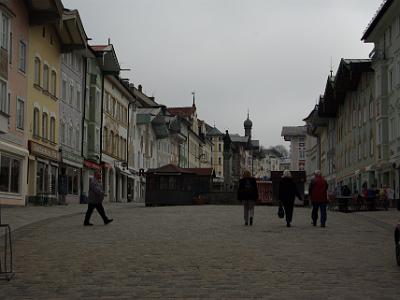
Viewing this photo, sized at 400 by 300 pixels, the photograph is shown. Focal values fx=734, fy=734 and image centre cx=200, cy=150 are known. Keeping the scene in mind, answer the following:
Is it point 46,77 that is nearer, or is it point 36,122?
point 36,122

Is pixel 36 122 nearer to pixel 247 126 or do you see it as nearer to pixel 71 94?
pixel 71 94

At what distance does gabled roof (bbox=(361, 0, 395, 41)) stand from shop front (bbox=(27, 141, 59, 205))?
21.2m

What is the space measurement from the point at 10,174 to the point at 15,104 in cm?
359

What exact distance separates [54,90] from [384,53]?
2077 cm

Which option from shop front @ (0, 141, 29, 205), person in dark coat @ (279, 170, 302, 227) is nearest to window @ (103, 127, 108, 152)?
shop front @ (0, 141, 29, 205)

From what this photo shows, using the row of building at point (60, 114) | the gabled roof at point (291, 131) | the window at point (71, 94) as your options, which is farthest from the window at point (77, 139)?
the gabled roof at point (291, 131)

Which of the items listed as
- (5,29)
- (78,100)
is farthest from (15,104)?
(78,100)

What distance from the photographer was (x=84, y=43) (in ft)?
151

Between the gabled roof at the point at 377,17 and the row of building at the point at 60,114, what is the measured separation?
17998 mm

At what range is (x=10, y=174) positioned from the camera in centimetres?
3575

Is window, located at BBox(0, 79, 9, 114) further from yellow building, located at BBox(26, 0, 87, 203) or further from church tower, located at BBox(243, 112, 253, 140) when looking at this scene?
church tower, located at BBox(243, 112, 253, 140)

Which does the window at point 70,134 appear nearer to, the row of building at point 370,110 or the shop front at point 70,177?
the shop front at point 70,177

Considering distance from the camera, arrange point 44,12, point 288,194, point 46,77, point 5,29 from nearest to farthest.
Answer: point 288,194 → point 5,29 → point 44,12 → point 46,77

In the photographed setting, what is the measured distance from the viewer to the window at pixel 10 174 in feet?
113
